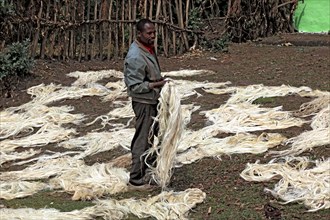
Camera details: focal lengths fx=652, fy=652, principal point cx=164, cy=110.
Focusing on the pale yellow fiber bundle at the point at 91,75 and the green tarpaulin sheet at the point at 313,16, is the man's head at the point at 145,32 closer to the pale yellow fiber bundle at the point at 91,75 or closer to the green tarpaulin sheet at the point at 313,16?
the pale yellow fiber bundle at the point at 91,75

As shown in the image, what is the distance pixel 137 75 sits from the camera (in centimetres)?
625

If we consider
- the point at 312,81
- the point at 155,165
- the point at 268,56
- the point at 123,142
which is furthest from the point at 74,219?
the point at 268,56

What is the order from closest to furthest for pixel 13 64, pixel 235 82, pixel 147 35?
1. pixel 147 35
2. pixel 235 82
3. pixel 13 64

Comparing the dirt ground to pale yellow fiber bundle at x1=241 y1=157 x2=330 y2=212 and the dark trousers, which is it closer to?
pale yellow fiber bundle at x1=241 y1=157 x2=330 y2=212

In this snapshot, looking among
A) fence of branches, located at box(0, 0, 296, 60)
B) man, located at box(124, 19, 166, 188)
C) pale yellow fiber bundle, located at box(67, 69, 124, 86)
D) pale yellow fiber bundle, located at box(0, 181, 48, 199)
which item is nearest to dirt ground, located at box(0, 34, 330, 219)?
pale yellow fiber bundle, located at box(67, 69, 124, 86)

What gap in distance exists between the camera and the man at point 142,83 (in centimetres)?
625

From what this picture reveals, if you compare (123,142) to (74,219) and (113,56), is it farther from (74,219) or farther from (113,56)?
(113,56)

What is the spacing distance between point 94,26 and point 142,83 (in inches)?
292

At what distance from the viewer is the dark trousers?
6.40 meters

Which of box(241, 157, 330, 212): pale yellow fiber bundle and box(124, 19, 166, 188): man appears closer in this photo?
box(241, 157, 330, 212): pale yellow fiber bundle

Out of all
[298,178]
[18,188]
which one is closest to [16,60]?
[18,188]

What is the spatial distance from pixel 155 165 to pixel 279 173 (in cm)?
122

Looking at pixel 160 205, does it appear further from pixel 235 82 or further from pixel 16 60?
pixel 16 60

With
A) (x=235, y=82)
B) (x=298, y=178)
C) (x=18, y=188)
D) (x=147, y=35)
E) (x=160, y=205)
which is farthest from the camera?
(x=235, y=82)
